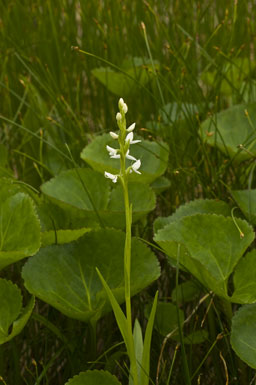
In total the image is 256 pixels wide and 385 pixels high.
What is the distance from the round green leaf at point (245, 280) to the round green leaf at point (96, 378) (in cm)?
21

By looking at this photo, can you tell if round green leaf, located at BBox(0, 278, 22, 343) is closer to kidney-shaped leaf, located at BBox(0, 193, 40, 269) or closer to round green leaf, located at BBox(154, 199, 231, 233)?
kidney-shaped leaf, located at BBox(0, 193, 40, 269)

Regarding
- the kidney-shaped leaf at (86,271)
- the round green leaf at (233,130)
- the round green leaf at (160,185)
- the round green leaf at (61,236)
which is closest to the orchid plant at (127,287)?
the kidney-shaped leaf at (86,271)

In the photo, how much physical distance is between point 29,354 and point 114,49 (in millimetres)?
884

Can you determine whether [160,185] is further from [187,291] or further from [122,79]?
[122,79]

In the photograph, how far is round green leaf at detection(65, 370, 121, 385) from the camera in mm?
856

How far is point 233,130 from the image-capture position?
1.38 m

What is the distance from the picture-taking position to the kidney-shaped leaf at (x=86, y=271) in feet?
3.10

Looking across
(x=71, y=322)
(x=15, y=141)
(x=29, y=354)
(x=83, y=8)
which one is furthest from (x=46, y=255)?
(x=83, y=8)

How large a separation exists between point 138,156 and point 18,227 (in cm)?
39

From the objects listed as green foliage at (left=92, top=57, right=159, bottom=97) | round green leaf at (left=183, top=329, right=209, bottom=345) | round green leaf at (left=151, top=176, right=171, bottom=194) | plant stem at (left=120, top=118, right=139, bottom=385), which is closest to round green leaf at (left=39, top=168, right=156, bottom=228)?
round green leaf at (left=151, top=176, right=171, bottom=194)

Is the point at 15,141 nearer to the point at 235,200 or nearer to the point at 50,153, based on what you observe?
the point at 50,153

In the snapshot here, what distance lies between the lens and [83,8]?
1.77 m

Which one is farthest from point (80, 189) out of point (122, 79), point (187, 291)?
point (122, 79)

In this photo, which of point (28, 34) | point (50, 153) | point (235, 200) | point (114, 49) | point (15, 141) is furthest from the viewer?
point (28, 34)
